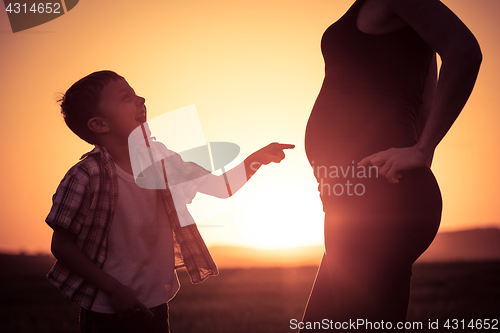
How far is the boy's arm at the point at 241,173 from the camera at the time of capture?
1999 mm

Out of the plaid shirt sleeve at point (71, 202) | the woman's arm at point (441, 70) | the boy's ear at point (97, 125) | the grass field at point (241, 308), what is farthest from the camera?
the grass field at point (241, 308)

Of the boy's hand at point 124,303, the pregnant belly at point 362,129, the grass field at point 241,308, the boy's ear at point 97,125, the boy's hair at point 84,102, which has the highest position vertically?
the boy's hair at point 84,102

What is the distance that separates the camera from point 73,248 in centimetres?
162

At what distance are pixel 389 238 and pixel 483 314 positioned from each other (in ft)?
20.1

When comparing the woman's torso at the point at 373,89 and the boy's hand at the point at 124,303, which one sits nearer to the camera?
the woman's torso at the point at 373,89

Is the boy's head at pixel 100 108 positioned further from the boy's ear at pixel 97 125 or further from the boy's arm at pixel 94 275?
the boy's arm at pixel 94 275

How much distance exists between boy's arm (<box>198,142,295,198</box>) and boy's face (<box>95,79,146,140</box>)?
0.53 meters

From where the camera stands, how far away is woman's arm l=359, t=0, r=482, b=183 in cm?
110

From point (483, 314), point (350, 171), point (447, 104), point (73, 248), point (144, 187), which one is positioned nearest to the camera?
point (447, 104)

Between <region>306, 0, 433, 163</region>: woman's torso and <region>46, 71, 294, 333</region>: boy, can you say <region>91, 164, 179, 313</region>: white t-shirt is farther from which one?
<region>306, 0, 433, 163</region>: woman's torso

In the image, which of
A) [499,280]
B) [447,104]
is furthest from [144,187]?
[499,280]

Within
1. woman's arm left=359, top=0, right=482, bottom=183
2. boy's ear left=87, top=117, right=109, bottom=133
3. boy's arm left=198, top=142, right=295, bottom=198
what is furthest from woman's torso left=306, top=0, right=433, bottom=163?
boy's ear left=87, top=117, right=109, bottom=133

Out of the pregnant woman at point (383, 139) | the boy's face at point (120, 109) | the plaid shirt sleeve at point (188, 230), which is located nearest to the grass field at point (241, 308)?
the plaid shirt sleeve at point (188, 230)

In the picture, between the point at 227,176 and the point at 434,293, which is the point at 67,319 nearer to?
the point at 227,176
